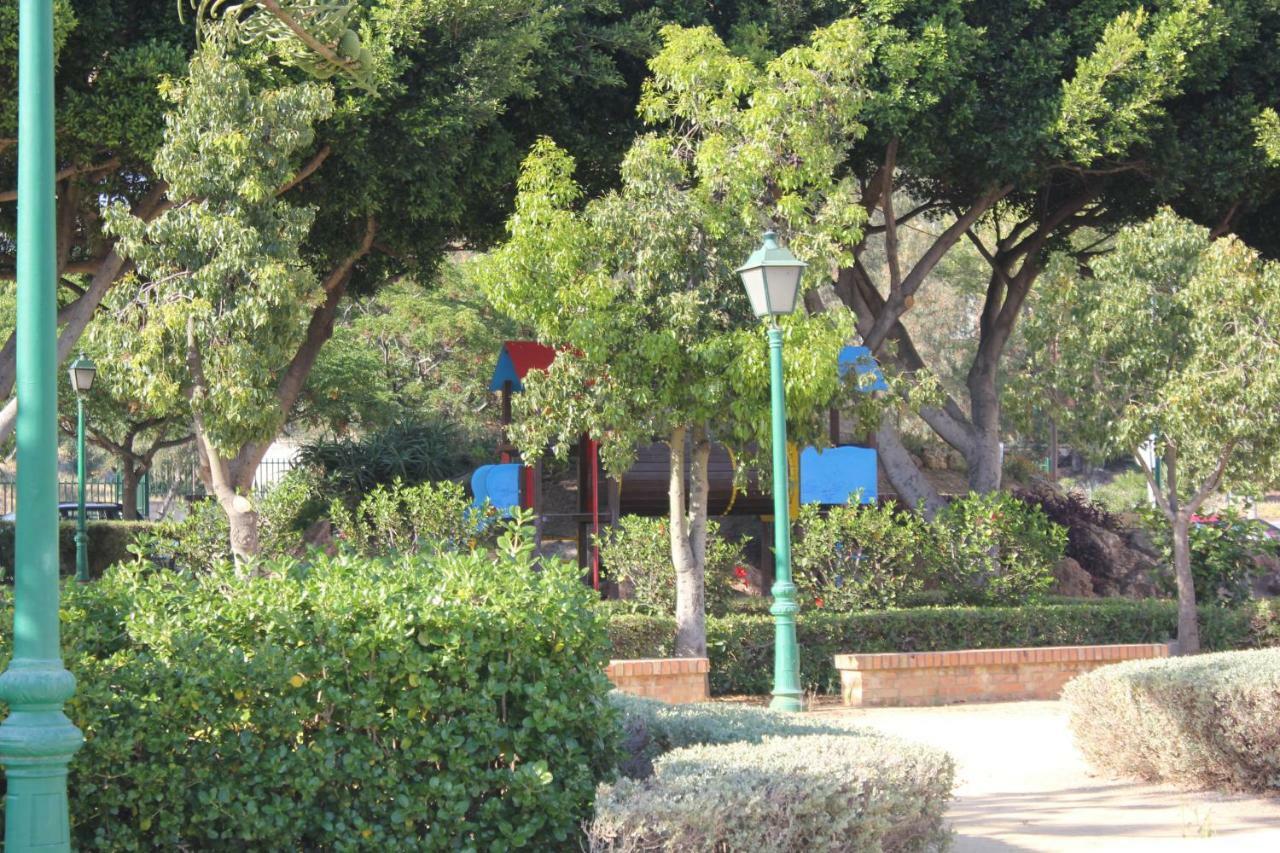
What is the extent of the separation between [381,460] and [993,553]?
12.3 m

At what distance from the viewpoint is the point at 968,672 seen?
45.2 ft

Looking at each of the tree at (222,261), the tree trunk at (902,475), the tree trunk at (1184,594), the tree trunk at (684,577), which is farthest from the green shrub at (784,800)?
the tree trunk at (902,475)

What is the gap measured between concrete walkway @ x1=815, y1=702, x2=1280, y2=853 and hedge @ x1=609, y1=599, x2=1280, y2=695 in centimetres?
329

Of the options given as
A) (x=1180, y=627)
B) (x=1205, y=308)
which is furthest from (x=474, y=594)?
(x=1180, y=627)

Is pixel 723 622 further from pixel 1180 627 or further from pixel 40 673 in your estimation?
pixel 40 673

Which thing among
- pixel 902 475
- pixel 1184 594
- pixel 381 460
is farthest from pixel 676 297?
pixel 381 460

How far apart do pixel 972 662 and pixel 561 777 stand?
9.16 m

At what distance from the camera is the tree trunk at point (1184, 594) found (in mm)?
15117

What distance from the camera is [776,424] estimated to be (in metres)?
8.97

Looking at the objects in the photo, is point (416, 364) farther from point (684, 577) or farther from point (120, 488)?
point (684, 577)

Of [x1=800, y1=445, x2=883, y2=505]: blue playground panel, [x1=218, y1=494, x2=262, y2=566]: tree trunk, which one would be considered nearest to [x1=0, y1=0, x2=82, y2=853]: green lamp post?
[x1=218, y1=494, x2=262, y2=566]: tree trunk

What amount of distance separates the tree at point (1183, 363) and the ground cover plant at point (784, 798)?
964cm

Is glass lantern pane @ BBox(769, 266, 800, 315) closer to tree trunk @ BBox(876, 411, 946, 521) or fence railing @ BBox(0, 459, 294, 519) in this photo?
tree trunk @ BBox(876, 411, 946, 521)

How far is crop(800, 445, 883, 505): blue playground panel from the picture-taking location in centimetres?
1858
